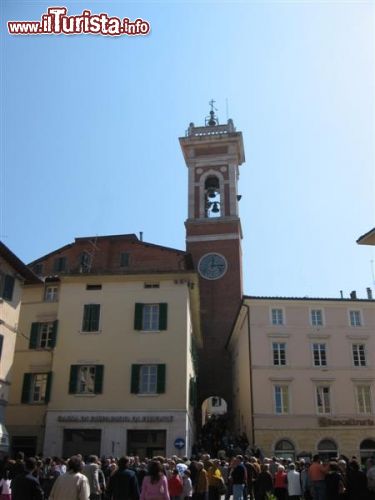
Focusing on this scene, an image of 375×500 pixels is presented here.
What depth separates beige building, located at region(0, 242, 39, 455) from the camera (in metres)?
23.2

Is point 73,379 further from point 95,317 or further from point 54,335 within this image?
point 95,317

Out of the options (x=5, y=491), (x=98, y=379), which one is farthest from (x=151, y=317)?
(x=5, y=491)

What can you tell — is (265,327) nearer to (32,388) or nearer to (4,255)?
(32,388)

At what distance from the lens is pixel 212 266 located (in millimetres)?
47656

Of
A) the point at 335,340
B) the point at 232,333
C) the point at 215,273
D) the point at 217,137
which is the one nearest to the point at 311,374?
the point at 335,340

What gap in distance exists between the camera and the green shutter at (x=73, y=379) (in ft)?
87.2

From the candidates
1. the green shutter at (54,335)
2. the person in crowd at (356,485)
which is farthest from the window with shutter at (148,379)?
the person in crowd at (356,485)

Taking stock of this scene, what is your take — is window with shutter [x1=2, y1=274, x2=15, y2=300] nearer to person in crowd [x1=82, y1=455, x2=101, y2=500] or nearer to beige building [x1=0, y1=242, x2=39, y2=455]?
beige building [x1=0, y1=242, x2=39, y2=455]

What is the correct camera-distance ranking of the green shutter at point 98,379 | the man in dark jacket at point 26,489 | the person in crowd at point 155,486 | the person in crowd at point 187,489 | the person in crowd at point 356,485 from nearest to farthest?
the man in dark jacket at point 26,489 < the person in crowd at point 155,486 < the person in crowd at point 356,485 < the person in crowd at point 187,489 < the green shutter at point 98,379

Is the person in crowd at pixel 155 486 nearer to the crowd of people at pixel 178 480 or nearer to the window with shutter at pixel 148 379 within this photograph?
the crowd of people at pixel 178 480

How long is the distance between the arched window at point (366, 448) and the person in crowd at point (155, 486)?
2624 centimetres

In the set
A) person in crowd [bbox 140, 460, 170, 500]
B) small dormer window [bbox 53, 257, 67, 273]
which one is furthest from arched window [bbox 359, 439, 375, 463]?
person in crowd [bbox 140, 460, 170, 500]

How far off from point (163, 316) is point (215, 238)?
21777mm

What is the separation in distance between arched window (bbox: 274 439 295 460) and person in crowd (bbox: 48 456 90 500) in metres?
26.5
